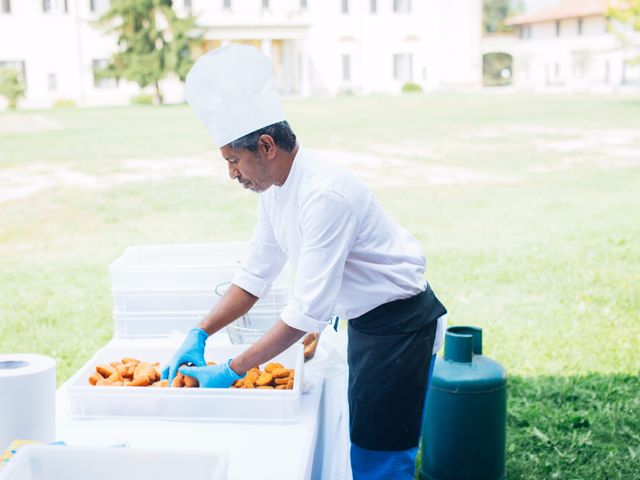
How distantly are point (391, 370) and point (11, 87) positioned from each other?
25.3 meters

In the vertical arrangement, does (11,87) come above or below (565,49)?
below

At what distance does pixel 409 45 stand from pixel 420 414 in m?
33.0

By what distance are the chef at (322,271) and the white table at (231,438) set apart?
122 mm

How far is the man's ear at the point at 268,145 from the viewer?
1761mm

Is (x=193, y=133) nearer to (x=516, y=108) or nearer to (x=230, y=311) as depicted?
(x=516, y=108)

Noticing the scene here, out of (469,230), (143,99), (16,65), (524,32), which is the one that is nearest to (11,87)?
(16,65)

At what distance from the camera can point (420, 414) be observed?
210 cm

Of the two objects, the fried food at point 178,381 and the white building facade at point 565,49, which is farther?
the white building facade at point 565,49

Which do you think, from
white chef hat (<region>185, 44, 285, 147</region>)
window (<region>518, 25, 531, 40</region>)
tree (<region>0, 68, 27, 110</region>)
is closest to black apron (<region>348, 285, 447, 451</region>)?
white chef hat (<region>185, 44, 285, 147</region>)

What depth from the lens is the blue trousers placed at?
2080mm

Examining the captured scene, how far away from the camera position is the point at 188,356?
6.09ft

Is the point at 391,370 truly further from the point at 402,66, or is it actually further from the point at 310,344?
the point at 402,66

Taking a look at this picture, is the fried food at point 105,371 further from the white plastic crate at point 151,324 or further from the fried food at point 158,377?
the white plastic crate at point 151,324

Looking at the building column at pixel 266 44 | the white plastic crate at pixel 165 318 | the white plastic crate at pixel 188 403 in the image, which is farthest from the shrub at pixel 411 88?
the white plastic crate at pixel 188 403
